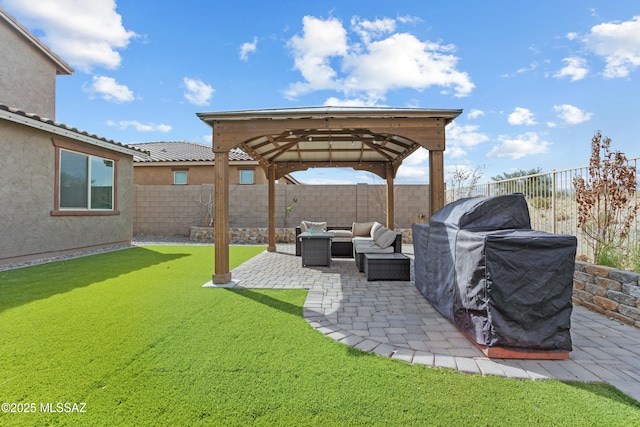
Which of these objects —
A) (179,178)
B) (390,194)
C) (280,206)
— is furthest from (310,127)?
(179,178)

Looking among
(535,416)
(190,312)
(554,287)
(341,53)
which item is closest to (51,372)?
(190,312)

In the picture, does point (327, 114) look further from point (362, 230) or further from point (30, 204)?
point (30, 204)

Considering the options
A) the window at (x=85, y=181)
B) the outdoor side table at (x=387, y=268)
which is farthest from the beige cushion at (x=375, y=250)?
the window at (x=85, y=181)

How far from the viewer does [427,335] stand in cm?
321

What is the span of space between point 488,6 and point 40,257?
11.6 meters

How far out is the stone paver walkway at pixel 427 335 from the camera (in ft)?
8.18

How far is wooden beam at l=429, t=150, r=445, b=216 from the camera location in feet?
15.9

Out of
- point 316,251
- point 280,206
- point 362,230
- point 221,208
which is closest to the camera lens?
point 221,208

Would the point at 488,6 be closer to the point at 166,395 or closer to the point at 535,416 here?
the point at 535,416

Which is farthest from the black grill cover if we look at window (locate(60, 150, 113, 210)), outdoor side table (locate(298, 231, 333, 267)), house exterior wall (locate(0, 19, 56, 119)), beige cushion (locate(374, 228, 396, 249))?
house exterior wall (locate(0, 19, 56, 119))

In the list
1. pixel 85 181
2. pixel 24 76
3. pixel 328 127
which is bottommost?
pixel 85 181

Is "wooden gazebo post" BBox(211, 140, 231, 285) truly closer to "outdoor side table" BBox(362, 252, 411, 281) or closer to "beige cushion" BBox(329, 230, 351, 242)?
"outdoor side table" BBox(362, 252, 411, 281)

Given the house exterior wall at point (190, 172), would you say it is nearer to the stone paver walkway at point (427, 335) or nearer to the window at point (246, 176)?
the window at point (246, 176)

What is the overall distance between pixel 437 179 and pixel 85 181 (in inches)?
373
